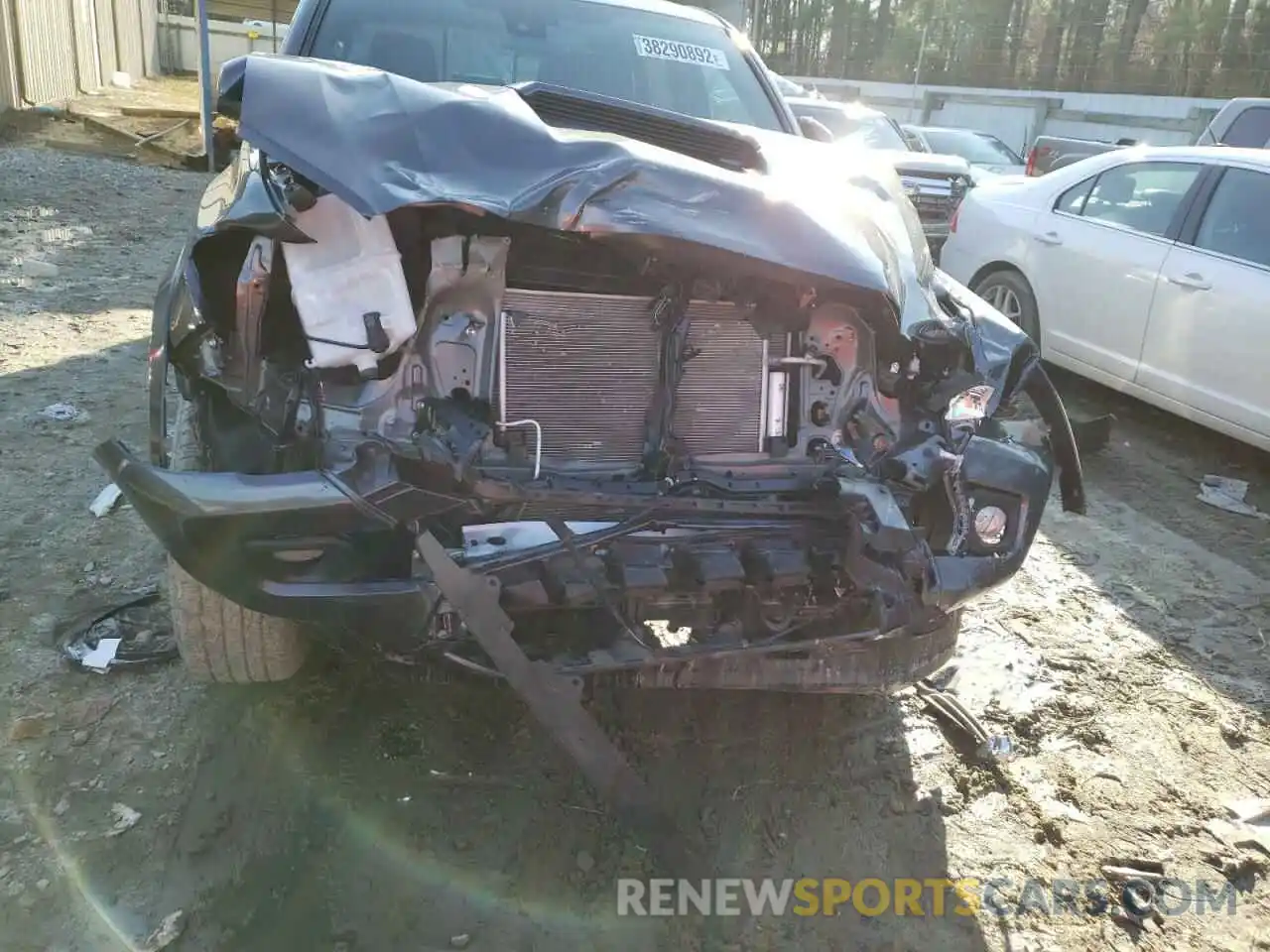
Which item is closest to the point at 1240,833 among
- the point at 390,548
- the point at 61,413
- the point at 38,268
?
the point at 390,548

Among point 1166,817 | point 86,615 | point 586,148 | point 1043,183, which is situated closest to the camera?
point 586,148

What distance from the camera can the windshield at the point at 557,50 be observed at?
3572mm

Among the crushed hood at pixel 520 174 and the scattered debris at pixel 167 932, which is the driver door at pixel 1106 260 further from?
the scattered debris at pixel 167 932

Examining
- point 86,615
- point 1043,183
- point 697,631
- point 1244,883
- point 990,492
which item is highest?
point 1043,183

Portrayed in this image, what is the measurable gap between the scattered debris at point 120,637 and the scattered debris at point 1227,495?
15.7 feet

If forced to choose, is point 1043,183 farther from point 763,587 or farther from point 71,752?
point 71,752

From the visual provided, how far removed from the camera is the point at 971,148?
13.1m

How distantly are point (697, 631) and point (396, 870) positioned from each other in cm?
90

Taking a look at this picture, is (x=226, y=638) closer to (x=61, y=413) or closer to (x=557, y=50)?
(x=557, y=50)

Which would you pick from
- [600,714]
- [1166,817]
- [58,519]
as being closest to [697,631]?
[600,714]

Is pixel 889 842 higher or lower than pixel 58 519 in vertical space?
lower

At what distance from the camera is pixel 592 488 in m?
2.28

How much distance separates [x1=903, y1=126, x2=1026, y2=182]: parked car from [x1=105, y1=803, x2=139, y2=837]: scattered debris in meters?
12.1

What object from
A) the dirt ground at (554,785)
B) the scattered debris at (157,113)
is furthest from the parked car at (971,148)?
the scattered debris at (157,113)
